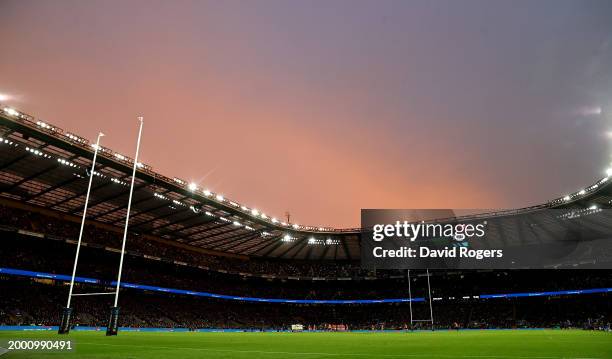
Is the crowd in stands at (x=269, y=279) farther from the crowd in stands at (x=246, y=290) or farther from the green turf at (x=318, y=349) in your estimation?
the green turf at (x=318, y=349)

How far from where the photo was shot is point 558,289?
53719 millimetres

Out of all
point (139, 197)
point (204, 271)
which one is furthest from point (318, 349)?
point (204, 271)

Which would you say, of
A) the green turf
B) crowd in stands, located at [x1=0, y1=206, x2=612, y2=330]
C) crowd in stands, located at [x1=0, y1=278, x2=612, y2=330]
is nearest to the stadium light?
the green turf

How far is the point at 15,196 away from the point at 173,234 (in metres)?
20.5

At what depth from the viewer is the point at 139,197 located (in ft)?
135

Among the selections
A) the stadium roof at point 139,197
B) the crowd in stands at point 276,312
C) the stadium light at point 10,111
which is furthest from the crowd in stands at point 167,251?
the stadium light at point 10,111

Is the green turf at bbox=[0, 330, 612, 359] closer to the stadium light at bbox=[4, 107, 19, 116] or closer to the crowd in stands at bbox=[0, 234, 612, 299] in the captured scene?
the stadium light at bbox=[4, 107, 19, 116]

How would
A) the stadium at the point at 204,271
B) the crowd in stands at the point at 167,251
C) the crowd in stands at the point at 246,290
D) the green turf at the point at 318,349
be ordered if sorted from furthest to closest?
the crowd in stands at the point at 167,251
the crowd in stands at the point at 246,290
the stadium at the point at 204,271
the green turf at the point at 318,349

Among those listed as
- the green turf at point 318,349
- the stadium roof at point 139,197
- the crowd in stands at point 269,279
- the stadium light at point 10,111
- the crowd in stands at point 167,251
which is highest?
the stadium light at point 10,111

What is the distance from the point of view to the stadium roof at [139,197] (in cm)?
2992

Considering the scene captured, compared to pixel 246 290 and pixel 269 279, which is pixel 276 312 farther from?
pixel 246 290

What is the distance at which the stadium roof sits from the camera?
29.9 m

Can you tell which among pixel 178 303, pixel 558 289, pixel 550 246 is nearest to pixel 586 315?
pixel 558 289

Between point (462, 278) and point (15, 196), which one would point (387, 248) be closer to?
point (462, 278)
